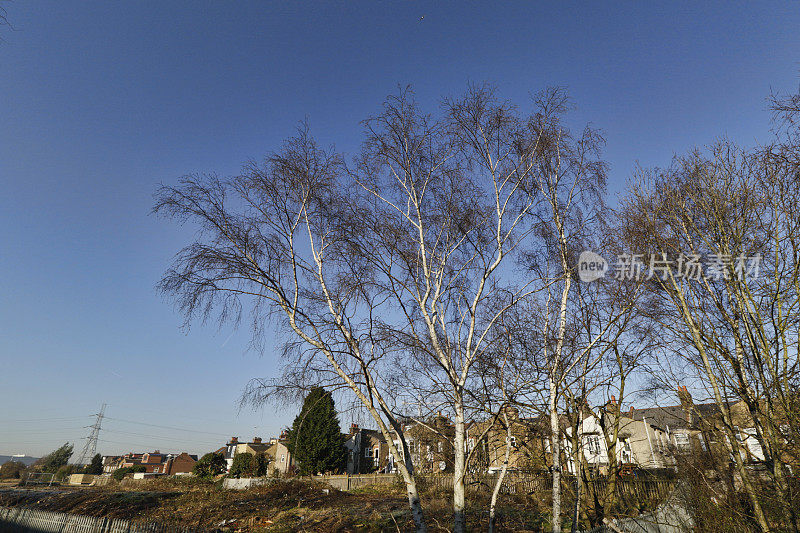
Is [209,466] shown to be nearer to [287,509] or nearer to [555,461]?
[287,509]

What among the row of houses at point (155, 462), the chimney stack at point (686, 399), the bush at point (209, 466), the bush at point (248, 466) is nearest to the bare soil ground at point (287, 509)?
the chimney stack at point (686, 399)

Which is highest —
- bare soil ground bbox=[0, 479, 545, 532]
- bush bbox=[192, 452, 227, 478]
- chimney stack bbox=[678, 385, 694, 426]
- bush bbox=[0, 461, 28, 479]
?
chimney stack bbox=[678, 385, 694, 426]

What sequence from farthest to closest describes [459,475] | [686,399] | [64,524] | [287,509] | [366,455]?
1. [366,455]
2. [287,509]
3. [64,524]
4. [686,399]
5. [459,475]

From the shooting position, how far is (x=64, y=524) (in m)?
14.0

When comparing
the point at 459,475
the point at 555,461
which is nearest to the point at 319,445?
the point at 555,461

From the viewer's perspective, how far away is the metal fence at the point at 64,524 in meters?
10.7

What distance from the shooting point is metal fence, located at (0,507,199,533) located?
35.2ft

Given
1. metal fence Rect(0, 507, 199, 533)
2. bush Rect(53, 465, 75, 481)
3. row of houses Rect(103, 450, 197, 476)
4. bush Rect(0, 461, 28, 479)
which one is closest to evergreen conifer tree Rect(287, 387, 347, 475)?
metal fence Rect(0, 507, 199, 533)

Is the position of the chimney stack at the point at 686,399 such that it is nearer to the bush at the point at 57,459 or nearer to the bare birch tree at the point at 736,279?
the bare birch tree at the point at 736,279

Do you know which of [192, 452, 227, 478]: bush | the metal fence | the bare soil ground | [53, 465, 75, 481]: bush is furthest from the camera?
[53, 465, 75, 481]: bush

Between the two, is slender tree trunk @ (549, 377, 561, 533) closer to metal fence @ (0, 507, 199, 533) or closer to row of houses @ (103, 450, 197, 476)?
metal fence @ (0, 507, 199, 533)

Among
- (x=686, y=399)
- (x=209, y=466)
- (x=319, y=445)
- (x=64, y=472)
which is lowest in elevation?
(x=64, y=472)

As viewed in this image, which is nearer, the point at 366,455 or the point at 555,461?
the point at 555,461

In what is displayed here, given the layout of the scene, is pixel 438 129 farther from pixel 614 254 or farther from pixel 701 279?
pixel 701 279
